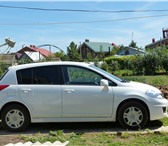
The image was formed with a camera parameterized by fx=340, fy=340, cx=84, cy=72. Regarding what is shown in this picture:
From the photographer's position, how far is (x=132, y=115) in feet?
24.8

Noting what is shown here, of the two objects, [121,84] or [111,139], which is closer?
[111,139]

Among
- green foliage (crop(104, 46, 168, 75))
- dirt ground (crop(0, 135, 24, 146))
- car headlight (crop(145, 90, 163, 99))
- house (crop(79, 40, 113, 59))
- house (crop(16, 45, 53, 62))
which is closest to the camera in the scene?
dirt ground (crop(0, 135, 24, 146))

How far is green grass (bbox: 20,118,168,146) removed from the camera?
6199mm

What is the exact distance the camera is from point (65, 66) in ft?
26.1

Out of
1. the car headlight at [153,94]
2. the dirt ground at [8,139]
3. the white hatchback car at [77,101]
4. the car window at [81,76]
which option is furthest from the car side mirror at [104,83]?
the dirt ground at [8,139]

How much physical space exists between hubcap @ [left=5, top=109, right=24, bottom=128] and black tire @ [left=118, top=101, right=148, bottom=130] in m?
2.24

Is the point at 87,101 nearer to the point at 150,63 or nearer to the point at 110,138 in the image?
the point at 110,138

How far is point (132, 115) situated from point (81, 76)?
1470mm

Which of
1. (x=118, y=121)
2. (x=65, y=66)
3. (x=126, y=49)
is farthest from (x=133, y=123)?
(x=126, y=49)

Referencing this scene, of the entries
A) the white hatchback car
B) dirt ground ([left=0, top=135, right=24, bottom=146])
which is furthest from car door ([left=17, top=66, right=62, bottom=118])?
dirt ground ([left=0, top=135, right=24, bottom=146])

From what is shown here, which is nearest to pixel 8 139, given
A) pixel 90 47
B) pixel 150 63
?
pixel 150 63

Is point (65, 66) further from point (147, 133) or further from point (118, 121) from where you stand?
point (147, 133)

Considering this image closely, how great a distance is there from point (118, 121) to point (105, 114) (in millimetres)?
359

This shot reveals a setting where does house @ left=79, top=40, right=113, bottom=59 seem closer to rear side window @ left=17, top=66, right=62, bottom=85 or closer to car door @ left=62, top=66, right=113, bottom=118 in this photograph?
rear side window @ left=17, top=66, right=62, bottom=85
